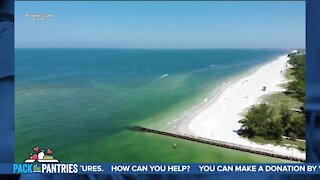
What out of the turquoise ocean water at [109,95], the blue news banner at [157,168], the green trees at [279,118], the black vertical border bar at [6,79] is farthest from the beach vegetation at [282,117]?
the black vertical border bar at [6,79]

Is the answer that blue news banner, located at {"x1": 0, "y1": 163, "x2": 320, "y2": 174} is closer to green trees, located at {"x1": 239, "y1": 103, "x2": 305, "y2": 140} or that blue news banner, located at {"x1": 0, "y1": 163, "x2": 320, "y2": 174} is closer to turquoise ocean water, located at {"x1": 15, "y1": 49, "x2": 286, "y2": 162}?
turquoise ocean water, located at {"x1": 15, "y1": 49, "x2": 286, "y2": 162}

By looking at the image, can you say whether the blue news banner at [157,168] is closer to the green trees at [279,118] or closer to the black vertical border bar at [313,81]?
the black vertical border bar at [313,81]

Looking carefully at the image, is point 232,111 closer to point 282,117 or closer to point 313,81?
point 282,117

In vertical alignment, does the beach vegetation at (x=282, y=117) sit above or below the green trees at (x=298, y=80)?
below

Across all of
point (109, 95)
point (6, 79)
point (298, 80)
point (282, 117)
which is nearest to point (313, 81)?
point (298, 80)

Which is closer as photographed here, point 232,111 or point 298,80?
point 298,80

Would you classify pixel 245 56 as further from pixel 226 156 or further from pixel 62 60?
pixel 62 60
